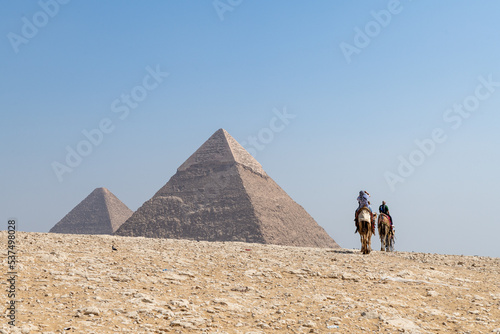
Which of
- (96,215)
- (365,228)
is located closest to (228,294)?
(365,228)

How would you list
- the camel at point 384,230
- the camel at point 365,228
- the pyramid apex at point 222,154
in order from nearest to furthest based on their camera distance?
the camel at point 365,228 → the camel at point 384,230 → the pyramid apex at point 222,154

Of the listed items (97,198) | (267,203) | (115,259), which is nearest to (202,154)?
(267,203)

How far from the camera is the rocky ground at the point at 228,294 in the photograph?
23.4ft

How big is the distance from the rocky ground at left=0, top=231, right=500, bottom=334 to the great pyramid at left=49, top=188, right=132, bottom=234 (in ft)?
396

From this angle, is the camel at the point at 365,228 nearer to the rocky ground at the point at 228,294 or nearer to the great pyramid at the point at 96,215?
the rocky ground at the point at 228,294

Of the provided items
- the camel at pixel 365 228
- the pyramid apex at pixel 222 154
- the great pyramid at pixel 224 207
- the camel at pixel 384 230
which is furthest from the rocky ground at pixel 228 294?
the pyramid apex at pixel 222 154

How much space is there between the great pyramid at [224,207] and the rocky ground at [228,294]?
7876 centimetres

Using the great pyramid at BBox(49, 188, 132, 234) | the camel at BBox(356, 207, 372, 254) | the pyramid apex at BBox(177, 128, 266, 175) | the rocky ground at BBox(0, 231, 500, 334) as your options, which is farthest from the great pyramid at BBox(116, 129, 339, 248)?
the rocky ground at BBox(0, 231, 500, 334)

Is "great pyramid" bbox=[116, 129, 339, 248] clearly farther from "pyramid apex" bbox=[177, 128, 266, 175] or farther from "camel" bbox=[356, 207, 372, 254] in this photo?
"camel" bbox=[356, 207, 372, 254]

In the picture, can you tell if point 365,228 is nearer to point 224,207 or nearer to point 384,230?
point 384,230

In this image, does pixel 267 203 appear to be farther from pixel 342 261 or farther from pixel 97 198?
pixel 342 261

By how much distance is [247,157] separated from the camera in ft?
367

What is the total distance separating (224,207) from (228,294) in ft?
302

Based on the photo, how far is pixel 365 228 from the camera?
51.8 ft
